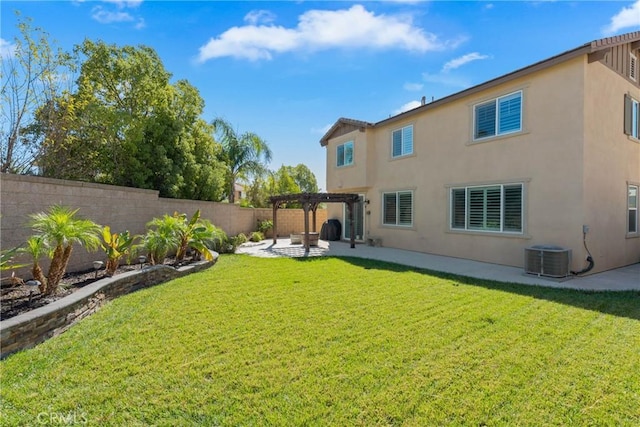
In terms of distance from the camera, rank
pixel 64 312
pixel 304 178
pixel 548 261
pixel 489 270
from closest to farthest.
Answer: pixel 64 312
pixel 548 261
pixel 489 270
pixel 304 178

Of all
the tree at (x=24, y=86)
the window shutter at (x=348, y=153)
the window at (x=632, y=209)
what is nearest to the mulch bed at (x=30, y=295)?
the tree at (x=24, y=86)

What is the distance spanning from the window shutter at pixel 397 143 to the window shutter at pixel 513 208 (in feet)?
18.1

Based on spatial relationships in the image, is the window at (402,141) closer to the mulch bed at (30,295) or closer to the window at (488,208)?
the window at (488,208)

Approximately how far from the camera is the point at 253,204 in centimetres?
2962

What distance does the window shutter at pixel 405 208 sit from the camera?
14.7 metres

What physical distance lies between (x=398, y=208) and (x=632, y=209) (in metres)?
8.37

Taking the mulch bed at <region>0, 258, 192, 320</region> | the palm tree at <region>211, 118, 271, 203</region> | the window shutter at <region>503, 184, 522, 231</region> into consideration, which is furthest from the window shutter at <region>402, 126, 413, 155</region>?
the palm tree at <region>211, 118, 271, 203</region>

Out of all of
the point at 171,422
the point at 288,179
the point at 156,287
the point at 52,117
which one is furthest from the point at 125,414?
the point at 288,179

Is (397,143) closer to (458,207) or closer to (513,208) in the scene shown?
(458,207)

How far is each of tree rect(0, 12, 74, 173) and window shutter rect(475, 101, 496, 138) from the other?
1368 centimetres

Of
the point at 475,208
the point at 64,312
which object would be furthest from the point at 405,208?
the point at 64,312

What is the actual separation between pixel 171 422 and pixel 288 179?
33023 millimetres

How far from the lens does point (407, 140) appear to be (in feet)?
48.8

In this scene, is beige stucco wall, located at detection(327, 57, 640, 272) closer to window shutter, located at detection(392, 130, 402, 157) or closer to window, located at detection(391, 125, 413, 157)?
window, located at detection(391, 125, 413, 157)
